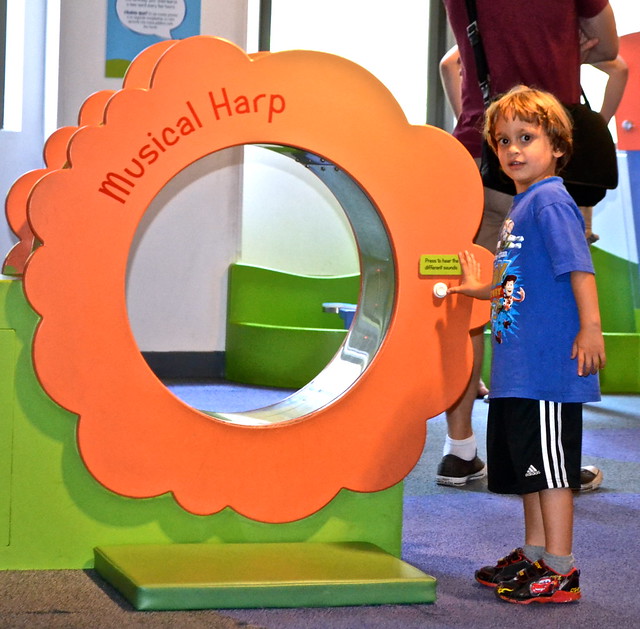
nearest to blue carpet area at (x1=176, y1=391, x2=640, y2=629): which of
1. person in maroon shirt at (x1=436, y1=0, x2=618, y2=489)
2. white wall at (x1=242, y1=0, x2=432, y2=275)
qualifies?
person in maroon shirt at (x1=436, y1=0, x2=618, y2=489)

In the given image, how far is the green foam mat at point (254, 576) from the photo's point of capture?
4.21 feet

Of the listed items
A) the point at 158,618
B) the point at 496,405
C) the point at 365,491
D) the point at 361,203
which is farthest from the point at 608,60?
the point at 158,618

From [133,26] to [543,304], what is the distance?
101 inches

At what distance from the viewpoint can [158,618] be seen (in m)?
1.25

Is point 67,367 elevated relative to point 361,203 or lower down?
lower down

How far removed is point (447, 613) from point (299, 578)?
0.65 feet

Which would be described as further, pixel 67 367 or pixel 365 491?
pixel 365 491

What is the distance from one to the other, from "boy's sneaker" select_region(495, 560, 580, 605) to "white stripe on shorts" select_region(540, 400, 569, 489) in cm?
13

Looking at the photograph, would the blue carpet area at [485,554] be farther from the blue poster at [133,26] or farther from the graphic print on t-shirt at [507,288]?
the blue poster at [133,26]

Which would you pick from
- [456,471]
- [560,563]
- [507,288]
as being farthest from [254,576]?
[456,471]

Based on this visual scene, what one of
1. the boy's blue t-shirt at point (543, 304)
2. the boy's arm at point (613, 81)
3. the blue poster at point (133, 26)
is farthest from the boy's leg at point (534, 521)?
the blue poster at point (133, 26)

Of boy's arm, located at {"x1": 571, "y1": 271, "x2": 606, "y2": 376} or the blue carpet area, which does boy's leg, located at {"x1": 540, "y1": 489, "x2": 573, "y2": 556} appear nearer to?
the blue carpet area

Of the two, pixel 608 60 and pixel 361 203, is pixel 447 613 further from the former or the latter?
pixel 608 60

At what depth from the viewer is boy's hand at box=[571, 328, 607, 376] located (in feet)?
4.57
